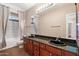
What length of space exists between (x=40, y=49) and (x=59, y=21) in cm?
62

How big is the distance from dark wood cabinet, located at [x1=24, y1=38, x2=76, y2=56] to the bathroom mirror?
235 millimetres

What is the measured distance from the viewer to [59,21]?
176cm

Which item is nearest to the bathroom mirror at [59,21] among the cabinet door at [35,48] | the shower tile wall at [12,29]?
the cabinet door at [35,48]

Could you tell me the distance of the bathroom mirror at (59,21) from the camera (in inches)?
65.3

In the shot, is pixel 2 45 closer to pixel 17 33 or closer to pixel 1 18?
pixel 17 33

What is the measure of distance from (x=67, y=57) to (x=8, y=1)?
4.48 feet

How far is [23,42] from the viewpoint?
1.81 meters

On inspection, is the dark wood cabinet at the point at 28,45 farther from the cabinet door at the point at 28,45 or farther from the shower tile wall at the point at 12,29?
the shower tile wall at the point at 12,29

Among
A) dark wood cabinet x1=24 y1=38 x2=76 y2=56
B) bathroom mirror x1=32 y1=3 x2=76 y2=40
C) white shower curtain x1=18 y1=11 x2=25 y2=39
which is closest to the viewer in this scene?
dark wood cabinet x1=24 y1=38 x2=76 y2=56

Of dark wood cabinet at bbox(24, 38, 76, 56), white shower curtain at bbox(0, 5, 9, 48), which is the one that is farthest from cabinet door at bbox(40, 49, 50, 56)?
white shower curtain at bbox(0, 5, 9, 48)

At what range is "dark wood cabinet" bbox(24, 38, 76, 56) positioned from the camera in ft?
5.02

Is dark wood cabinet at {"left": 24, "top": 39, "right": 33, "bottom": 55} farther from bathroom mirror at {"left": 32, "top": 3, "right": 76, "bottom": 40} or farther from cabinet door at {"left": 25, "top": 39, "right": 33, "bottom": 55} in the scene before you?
bathroom mirror at {"left": 32, "top": 3, "right": 76, "bottom": 40}

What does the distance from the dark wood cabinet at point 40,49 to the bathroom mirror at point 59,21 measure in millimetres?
235

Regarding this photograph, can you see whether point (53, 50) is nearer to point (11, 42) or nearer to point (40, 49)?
point (40, 49)
